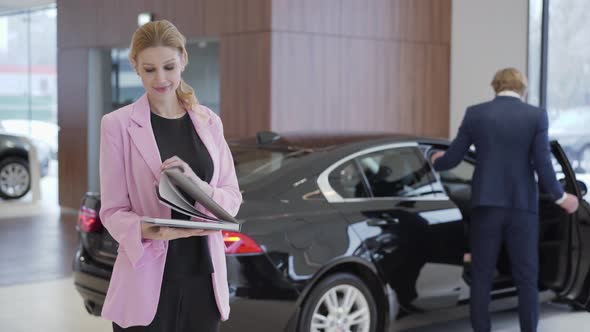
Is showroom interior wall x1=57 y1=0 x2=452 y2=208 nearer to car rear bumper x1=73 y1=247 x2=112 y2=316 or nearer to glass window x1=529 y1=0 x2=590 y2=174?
glass window x1=529 y1=0 x2=590 y2=174

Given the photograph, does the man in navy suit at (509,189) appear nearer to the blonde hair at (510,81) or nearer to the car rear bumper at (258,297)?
the blonde hair at (510,81)

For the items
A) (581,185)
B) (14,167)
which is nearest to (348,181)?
(581,185)

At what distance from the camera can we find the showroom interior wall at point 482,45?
10570mm

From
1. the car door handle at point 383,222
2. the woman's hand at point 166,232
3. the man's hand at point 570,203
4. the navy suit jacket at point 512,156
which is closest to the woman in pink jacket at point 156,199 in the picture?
the woman's hand at point 166,232

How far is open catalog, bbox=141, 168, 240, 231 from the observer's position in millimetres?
2465

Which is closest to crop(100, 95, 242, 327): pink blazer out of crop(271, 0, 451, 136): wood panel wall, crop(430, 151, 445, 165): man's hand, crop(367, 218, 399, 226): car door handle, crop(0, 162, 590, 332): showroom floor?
crop(367, 218, 399, 226): car door handle

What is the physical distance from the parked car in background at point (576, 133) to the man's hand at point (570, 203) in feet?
16.2

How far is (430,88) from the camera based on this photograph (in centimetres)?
1105

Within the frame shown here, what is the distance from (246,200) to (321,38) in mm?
5414

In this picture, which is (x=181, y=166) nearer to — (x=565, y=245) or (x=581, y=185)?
(x=565, y=245)

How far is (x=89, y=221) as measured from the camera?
521 centimetres

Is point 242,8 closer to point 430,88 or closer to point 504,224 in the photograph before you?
point 430,88

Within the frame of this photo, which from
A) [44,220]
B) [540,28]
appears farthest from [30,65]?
[540,28]

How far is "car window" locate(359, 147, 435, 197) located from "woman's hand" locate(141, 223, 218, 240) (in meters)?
2.78
